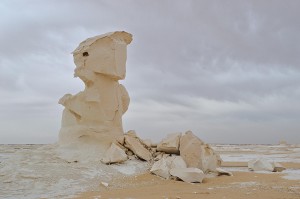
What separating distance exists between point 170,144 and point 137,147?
137 cm

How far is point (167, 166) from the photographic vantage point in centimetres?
1316

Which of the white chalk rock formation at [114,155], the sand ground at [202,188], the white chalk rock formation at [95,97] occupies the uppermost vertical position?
the white chalk rock formation at [95,97]

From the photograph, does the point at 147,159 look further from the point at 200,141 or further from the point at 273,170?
the point at 273,170

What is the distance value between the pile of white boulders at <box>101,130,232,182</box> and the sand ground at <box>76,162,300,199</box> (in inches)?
28.4

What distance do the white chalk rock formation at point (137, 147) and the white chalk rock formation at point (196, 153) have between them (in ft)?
4.92

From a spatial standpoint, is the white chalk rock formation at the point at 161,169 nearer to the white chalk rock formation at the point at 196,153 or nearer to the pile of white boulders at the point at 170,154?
the pile of white boulders at the point at 170,154

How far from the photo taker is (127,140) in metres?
15.1

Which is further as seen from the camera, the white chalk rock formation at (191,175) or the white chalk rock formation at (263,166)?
the white chalk rock formation at (263,166)

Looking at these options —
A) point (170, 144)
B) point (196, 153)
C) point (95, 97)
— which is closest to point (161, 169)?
point (196, 153)

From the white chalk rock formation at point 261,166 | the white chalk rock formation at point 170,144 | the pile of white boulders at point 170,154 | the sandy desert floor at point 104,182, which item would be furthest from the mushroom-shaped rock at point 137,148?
the white chalk rock formation at point 261,166

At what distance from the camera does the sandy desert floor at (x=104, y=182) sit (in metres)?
9.68

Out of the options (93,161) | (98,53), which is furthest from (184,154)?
(98,53)

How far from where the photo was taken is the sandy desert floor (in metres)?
9.68

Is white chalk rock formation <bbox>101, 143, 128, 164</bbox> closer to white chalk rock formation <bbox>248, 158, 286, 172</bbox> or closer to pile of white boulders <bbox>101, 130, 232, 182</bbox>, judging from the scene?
pile of white boulders <bbox>101, 130, 232, 182</bbox>
